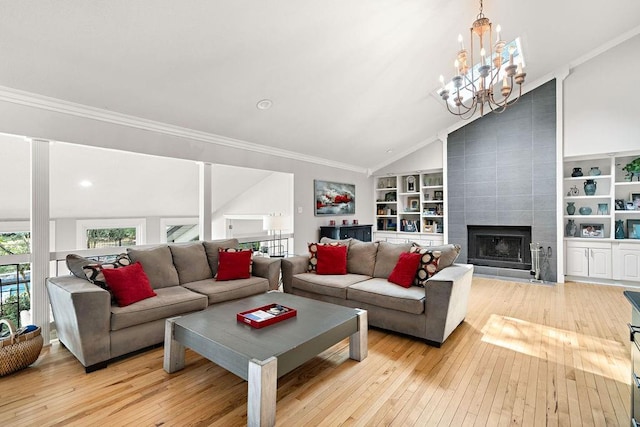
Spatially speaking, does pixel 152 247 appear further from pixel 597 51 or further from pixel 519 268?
pixel 597 51

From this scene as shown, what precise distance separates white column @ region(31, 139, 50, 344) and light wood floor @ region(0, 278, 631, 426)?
1.18 ft

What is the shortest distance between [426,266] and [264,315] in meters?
1.82

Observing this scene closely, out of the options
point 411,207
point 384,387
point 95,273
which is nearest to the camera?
point 384,387

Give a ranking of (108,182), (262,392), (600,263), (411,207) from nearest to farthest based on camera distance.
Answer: (262,392) → (108,182) → (600,263) → (411,207)

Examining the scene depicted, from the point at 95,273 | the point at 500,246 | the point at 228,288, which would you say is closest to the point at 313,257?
the point at 228,288

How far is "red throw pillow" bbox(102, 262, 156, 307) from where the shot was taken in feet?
9.02

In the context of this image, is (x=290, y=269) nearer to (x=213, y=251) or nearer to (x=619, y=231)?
(x=213, y=251)

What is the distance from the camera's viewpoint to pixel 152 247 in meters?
3.56

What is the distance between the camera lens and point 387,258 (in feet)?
12.6

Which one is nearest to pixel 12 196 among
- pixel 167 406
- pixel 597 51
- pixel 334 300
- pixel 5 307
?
pixel 5 307

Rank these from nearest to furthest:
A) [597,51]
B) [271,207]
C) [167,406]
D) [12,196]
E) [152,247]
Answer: [167,406], [152,247], [12,196], [597,51], [271,207]

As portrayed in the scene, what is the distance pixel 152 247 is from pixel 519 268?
20.4ft

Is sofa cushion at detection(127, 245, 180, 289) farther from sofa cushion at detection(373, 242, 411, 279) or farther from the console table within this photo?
the console table

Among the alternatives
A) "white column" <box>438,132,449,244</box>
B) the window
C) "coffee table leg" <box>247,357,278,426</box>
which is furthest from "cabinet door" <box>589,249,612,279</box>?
the window
